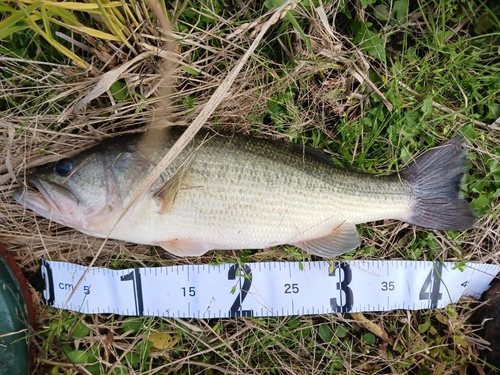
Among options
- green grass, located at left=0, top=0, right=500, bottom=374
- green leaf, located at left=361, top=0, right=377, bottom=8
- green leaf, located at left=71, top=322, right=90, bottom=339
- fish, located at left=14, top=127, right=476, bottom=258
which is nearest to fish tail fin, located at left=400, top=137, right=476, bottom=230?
fish, located at left=14, top=127, right=476, bottom=258

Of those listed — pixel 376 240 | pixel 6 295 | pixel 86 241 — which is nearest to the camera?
pixel 6 295

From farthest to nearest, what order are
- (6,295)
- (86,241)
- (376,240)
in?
(376,240) → (86,241) → (6,295)

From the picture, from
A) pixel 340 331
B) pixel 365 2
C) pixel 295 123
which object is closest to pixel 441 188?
pixel 295 123

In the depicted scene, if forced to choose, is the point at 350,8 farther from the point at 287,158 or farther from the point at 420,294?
the point at 420,294

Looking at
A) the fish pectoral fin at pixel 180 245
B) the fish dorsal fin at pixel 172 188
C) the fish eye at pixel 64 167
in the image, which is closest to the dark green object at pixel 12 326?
the fish eye at pixel 64 167

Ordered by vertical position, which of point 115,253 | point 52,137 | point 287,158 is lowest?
point 115,253

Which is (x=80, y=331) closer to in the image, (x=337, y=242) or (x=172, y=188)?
(x=172, y=188)

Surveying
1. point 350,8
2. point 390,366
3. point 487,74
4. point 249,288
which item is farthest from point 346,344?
point 350,8

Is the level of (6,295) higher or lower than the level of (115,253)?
lower
